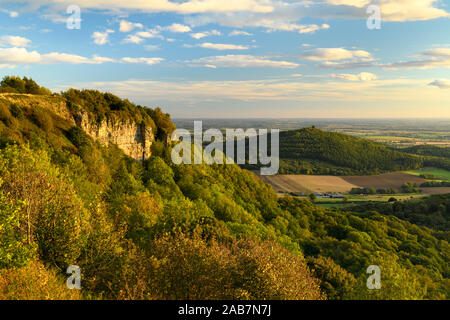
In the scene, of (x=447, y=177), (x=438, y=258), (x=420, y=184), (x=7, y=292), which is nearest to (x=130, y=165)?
(x=7, y=292)

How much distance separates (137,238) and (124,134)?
30.9 m

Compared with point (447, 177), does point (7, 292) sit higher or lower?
higher

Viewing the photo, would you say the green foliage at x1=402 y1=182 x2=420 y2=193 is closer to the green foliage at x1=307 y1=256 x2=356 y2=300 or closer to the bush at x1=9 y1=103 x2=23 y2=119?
the green foliage at x1=307 y1=256 x2=356 y2=300

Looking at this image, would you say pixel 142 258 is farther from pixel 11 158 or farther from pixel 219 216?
pixel 219 216

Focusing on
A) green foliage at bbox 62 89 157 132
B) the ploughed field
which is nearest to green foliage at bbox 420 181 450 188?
the ploughed field

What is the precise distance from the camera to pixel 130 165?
163 feet

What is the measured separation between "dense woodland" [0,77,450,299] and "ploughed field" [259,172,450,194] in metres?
80.5

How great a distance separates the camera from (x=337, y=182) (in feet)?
533

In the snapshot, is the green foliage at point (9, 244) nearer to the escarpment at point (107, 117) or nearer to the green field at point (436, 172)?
the escarpment at point (107, 117)

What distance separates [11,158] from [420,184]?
17985cm

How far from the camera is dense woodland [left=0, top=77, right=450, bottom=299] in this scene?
1591 centimetres

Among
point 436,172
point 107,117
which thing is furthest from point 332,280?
point 436,172

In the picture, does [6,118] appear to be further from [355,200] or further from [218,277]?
[355,200]

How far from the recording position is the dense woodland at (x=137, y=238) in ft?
52.2
